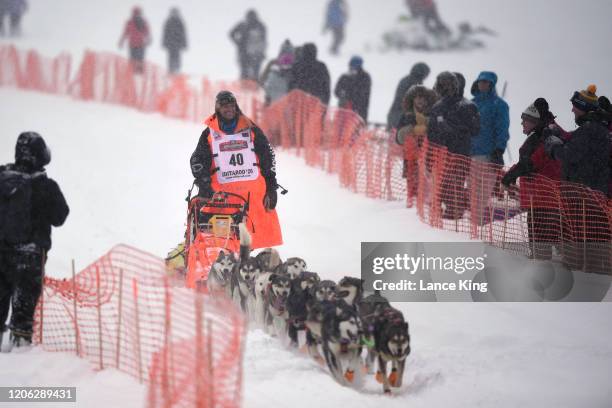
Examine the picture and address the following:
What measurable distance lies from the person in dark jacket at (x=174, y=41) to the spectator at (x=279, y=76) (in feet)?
30.0

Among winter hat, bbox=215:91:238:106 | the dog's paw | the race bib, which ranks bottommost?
the dog's paw

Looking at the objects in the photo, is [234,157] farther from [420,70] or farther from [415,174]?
[420,70]

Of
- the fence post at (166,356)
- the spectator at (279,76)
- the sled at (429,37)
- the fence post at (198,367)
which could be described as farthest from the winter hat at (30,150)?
the sled at (429,37)

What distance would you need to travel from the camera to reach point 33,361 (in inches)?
274

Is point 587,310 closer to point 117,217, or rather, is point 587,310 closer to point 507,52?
point 117,217

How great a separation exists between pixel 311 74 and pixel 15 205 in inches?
322

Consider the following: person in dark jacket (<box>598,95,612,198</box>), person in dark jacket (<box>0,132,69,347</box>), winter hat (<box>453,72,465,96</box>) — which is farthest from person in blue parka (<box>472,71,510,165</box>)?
person in dark jacket (<box>0,132,69,347</box>)

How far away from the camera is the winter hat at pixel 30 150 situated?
7.09 m

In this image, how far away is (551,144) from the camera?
8680mm

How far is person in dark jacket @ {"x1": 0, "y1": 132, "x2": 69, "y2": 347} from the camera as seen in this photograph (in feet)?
23.3

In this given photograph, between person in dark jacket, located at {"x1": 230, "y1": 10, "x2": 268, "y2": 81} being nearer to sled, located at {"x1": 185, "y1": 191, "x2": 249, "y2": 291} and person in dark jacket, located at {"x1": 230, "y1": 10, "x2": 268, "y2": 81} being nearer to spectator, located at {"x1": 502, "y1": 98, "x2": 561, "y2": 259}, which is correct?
spectator, located at {"x1": 502, "y1": 98, "x2": 561, "y2": 259}

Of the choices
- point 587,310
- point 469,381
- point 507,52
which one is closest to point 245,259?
point 469,381

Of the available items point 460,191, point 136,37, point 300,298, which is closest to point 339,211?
point 460,191

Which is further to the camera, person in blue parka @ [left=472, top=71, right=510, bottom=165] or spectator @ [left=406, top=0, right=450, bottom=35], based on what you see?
spectator @ [left=406, top=0, right=450, bottom=35]
